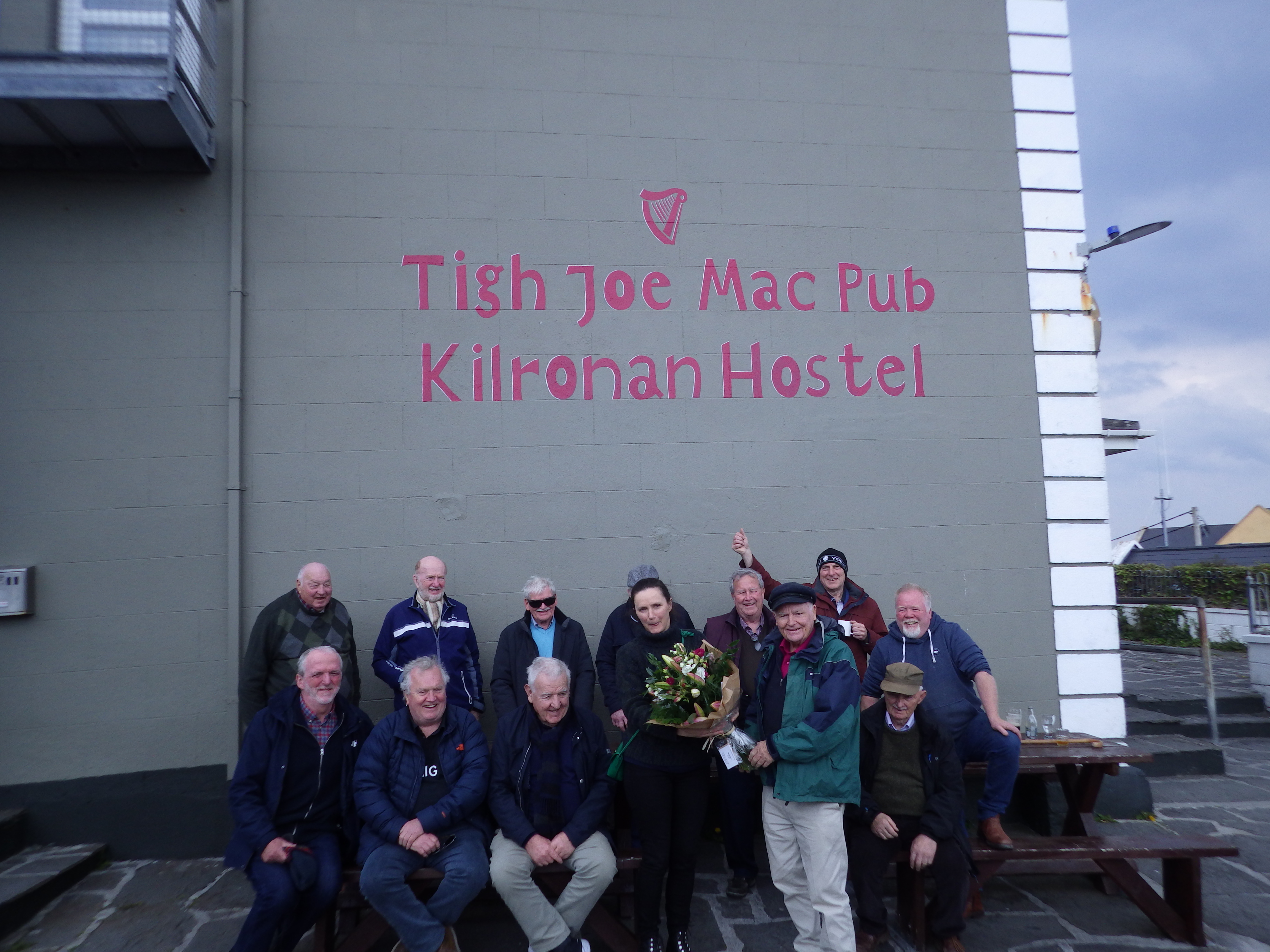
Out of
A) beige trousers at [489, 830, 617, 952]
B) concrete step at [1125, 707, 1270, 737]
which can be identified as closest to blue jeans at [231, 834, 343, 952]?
beige trousers at [489, 830, 617, 952]

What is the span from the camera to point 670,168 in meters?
5.56

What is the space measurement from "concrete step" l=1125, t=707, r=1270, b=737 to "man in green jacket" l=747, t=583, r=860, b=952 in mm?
4360

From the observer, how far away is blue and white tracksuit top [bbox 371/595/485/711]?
14.9 ft

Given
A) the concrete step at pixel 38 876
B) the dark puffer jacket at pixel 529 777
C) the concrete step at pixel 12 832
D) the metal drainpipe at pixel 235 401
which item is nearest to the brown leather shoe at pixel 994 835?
the dark puffer jacket at pixel 529 777

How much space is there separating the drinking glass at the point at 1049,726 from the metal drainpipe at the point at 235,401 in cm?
470

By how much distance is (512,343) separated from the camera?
529 cm

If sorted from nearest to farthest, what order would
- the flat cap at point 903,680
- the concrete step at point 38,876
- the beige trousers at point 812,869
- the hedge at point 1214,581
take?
the beige trousers at point 812,869 → the flat cap at point 903,680 → the concrete step at point 38,876 → the hedge at point 1214,581

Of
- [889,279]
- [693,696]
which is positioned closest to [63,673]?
[693,696]

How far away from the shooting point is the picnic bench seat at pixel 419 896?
11.4ft

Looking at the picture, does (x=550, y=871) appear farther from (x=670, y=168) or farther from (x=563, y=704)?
(x=670, y=168)

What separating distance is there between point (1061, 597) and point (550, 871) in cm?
390

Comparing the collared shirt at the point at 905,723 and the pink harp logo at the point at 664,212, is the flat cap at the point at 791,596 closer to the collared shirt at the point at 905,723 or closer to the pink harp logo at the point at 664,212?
the collared shirt at the point at 905,723

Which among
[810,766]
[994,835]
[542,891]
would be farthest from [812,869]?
[542,891]

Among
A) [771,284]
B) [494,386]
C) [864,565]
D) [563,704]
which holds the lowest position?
[563,704]
